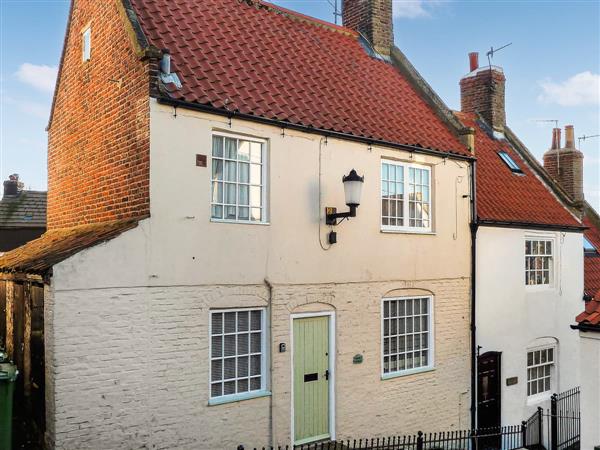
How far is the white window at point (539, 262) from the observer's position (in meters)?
15.0

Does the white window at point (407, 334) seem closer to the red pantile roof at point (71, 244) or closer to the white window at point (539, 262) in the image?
the white window at point (539, 262)

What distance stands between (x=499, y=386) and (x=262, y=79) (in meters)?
9.62

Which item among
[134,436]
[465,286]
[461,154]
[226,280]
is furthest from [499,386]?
[134,436]

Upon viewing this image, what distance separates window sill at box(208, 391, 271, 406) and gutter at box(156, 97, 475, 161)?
15.9 feet

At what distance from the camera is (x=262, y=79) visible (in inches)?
435

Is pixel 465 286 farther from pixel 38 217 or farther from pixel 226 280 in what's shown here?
pixel 38 217

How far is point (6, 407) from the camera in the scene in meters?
8.07

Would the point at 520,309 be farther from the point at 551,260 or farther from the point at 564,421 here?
the point at 564,421

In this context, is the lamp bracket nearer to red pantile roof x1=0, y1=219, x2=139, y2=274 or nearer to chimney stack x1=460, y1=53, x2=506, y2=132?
red pantile roof x1=0, y1=219, x2=139, y2=274

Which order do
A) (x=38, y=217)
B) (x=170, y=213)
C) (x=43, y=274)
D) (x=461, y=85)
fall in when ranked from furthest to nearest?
(x=38, y=217), (x=461, y=85), (x=170, y=213), (x=43, y=274)

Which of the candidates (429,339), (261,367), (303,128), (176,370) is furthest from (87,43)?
(429,339)

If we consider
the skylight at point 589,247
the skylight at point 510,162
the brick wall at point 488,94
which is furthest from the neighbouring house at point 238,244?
the skylight at point 589,247

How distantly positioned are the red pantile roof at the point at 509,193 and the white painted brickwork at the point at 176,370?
4.61 metres

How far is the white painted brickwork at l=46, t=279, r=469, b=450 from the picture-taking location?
25.7 feet
